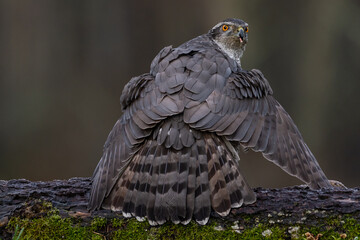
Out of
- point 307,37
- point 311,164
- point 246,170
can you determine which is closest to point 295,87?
point 307,37

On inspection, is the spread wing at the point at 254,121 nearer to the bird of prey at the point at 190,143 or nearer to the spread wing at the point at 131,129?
the bird of prey at the point at 190,143

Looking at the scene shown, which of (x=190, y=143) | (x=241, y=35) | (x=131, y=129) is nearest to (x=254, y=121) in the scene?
(x=190, y=143)

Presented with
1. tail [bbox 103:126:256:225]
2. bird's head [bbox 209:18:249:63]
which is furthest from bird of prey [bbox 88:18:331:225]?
bird's head [bbox 209:18:249:63]

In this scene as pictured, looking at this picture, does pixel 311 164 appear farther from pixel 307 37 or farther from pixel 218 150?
pixel 307 37

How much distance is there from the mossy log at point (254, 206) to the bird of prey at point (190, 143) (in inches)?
3.0

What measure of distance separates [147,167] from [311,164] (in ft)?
3.77

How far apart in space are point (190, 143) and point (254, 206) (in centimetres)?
55

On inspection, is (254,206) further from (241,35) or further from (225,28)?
(225,28)

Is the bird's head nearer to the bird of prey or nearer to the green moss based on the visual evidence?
the bird of prey

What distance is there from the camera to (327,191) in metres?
3.68

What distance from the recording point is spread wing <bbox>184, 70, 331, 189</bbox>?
12.2 feet

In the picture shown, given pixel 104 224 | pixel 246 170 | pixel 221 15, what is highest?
pixel 221 15

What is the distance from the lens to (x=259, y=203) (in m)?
3.56

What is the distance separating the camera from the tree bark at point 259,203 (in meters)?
3.48
